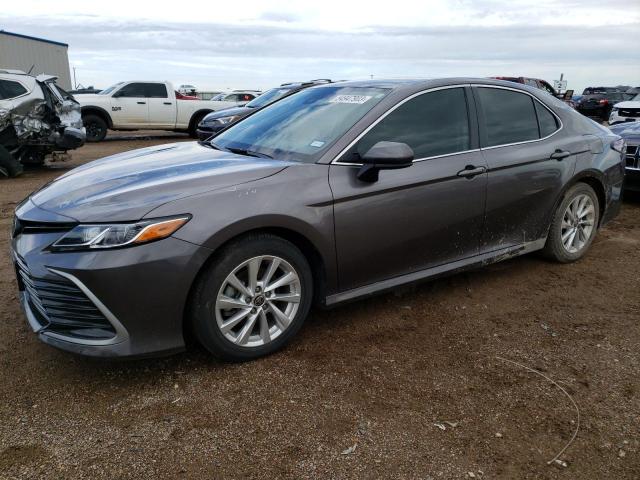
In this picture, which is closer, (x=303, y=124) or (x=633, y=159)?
(x=303, y=124)

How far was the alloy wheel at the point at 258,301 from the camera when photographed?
110 inches

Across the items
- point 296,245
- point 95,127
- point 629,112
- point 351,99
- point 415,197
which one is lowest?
point 629,112

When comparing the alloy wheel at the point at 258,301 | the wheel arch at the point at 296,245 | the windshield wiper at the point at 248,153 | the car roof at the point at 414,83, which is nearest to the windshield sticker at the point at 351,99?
the car roof at the point at 414,83

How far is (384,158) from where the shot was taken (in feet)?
9.75

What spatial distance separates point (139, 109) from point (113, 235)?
1468 centimetres

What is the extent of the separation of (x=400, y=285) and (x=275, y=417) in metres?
1.29

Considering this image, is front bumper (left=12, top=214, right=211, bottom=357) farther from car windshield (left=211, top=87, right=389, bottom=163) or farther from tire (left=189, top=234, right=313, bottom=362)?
car windshield (left=211, top=87, right=389, bottom=163)

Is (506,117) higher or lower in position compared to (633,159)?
higher

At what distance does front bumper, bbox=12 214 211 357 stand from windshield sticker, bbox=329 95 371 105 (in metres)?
1.54

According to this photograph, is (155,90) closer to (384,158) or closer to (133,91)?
(133,91)

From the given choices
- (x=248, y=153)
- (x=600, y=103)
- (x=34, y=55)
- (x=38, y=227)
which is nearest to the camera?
(x=38, y=227)

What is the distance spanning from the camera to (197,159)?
10.9 feet

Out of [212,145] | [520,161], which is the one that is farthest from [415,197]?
[212,145]

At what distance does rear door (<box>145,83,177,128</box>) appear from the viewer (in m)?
16.1
